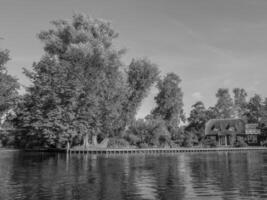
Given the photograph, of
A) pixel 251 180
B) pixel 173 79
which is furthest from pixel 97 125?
pixel 173 79

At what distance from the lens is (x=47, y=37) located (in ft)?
189

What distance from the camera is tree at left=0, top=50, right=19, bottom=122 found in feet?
168

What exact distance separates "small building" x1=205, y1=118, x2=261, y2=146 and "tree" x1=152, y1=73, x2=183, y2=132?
32.0 feet

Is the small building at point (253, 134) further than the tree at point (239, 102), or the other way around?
the tree at point (239, 102)

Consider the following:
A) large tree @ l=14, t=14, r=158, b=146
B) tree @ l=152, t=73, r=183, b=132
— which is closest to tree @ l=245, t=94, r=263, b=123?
tree @ l=152, t=73, r=183, b=132

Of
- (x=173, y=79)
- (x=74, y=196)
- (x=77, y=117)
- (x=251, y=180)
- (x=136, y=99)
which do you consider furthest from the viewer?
(x=173, y=79)

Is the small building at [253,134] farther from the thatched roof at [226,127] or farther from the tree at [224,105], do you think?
the tree at [224,105]

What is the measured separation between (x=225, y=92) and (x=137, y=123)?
182 ft

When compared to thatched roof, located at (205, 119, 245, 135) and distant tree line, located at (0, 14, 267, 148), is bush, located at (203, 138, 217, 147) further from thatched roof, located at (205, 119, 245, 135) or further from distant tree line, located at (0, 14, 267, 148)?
distant tree line, located at (0, 14, 267, 148)

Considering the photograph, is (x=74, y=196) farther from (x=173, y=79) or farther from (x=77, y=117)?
(x=173, y=79)

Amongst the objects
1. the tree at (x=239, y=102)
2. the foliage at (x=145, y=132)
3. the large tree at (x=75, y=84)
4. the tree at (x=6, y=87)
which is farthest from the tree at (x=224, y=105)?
the tree at (x=6, y=87)

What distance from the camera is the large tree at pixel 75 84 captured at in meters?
53.5

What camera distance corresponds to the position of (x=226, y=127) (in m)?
89.6

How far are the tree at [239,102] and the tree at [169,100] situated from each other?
32.8 metres
